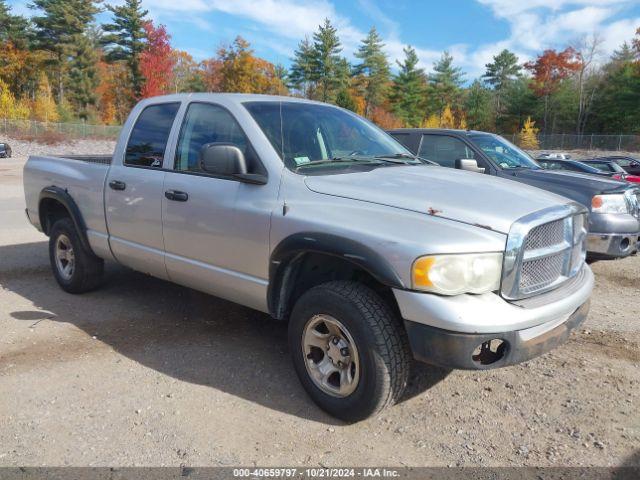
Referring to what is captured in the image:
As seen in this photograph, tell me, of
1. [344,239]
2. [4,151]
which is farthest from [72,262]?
[4,151]

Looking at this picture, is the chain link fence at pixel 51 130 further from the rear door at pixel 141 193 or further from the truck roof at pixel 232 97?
the truck roof at pixel 232 97

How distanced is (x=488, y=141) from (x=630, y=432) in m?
5.15

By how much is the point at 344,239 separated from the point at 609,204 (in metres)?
4.55

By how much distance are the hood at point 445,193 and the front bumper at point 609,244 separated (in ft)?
10.1

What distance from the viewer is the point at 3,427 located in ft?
10.1

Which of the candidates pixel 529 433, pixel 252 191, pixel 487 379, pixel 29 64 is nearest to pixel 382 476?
pixel 529 433

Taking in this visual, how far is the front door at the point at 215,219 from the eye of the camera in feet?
11.6

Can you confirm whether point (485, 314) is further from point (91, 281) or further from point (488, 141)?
point (488, 141)

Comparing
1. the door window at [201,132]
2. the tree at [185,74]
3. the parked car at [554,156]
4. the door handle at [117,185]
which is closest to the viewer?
the door window at [201,132]

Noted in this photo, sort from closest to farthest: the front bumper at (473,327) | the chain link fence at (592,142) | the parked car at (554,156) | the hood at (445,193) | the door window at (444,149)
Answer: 1. the front bumper at (473,327)
2. the hood at (445,193)
3. the door window at (444,149)
4. the parked car at (554,156)
5. the chain link fence at (592,142)

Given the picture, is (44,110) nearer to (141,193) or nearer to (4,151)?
(4,151)

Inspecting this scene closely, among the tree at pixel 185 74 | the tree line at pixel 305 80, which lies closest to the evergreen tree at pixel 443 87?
the tree line at pixel 305 80

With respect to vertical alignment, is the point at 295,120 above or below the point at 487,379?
above

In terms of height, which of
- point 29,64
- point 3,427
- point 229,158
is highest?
point 29,64
